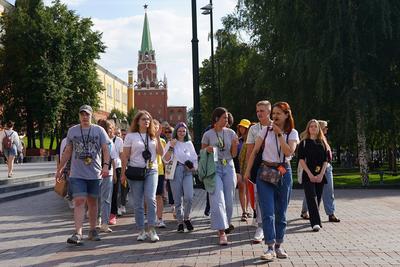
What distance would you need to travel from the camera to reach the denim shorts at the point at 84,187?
8.23 m

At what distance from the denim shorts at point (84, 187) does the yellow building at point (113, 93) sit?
89722 millimetres

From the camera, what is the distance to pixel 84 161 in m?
8.27

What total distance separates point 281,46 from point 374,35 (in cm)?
406

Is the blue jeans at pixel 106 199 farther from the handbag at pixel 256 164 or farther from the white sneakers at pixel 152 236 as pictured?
the handbag at pixel 256 164

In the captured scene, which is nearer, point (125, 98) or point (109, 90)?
point (109, 90)

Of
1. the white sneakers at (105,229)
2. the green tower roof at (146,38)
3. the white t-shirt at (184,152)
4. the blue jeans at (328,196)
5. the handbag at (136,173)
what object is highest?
the green tower roof at (146,38)

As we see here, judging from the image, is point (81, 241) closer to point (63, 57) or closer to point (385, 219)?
point (385, 219)

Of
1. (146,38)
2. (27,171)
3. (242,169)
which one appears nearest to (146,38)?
(146,38)

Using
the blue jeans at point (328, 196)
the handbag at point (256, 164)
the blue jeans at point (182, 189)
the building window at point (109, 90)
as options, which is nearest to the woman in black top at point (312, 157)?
the blue jeans at point (328, 196)

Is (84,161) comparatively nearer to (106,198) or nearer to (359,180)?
(106,198)

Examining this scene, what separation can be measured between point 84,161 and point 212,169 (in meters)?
1.95

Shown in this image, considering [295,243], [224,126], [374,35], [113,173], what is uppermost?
[374,35]

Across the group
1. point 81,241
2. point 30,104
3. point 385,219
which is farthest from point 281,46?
point 30,104

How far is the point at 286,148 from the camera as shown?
6.98 meters
